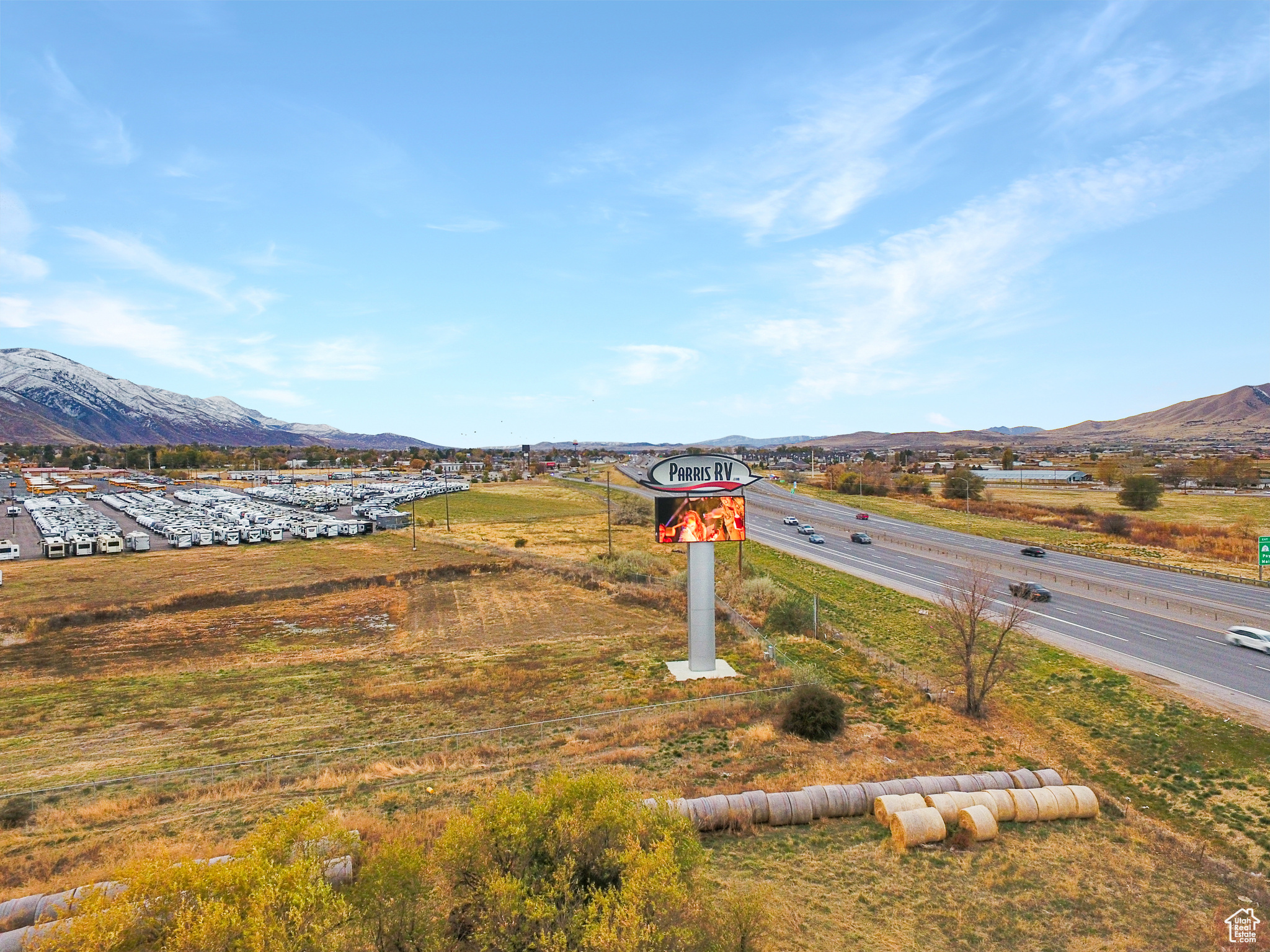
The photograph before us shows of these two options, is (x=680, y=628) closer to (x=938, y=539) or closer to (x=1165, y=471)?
(x=938, y=539)

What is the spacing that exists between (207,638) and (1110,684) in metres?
55.5

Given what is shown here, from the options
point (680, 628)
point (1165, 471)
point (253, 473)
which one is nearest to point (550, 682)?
point (680, 628)

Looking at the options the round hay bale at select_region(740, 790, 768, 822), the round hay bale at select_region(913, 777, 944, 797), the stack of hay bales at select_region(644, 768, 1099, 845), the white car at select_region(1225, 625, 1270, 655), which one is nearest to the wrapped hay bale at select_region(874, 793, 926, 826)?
the stack of hay bales at select_region(644, 768, 1099, 845)

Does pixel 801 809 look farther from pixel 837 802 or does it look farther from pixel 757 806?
pixel 757 806

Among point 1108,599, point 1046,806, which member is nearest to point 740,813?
point 1046,806

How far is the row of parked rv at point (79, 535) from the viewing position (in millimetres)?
73875

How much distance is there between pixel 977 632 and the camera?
36688 millimetres

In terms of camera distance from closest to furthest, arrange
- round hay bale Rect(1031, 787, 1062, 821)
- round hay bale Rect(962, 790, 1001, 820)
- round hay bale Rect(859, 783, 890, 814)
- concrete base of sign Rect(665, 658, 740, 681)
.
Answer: round hay bale Rect(962, 790, 1001, 820) → round hay bale Rect(1031, 787, 1062, 821) → round hay bale Rect(859, 783, 890, 814) → concrete base of sign Rect(665, 658, 740, 681)

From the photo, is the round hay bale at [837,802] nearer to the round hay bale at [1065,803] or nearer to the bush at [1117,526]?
the round hay bale at [1065,803]

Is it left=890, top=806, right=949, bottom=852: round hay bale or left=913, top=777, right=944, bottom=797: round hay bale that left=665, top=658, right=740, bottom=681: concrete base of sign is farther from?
left=890, top=806, right=949, bottom=852: round hay bale

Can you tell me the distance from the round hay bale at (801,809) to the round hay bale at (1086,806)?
8.51 m

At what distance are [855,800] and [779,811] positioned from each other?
8.68 feet

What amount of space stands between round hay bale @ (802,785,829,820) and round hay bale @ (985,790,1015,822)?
527cm

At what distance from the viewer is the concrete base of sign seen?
34.0 m
